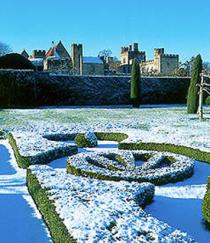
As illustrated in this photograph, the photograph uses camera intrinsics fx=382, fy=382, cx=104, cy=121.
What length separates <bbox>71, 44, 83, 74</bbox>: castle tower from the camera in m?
66.9

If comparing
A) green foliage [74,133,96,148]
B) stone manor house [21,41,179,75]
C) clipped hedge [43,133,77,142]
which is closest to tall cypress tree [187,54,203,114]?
clipped hedge [43,133,77,142]

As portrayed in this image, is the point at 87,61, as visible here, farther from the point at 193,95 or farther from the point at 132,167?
the point at 132,167

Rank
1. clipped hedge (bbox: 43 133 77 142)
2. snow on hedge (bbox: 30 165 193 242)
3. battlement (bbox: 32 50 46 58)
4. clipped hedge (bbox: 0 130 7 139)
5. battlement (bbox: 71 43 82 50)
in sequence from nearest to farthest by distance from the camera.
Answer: snow on hedge (bbox: 30 165 193 242) < clipped hedge (bbox: 43 133 77 142) < clipped hedge (bbox: 0 130 7 139) < battlement (bbox: 71 43 82 50) < battlement (bbox: 32 50 46 58)

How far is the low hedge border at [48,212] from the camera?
532cm

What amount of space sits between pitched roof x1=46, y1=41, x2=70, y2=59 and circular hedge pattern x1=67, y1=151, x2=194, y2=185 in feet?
186

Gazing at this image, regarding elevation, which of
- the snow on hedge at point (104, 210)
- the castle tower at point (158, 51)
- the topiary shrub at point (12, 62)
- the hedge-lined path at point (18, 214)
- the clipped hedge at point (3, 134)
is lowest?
→ the hedge-lined path at point (18, 214)

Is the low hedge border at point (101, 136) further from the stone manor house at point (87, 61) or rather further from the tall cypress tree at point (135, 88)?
the stone manor house at point (87, 61)

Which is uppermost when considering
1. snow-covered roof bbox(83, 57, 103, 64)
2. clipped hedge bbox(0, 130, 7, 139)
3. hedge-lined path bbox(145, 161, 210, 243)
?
snow-covered roof bbox(83, 57, 103, 64)

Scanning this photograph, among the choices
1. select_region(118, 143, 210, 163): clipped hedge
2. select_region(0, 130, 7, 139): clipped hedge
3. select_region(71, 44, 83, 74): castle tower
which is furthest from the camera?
select_region(71, 44, 83, 74): castle tower

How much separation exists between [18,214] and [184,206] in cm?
325

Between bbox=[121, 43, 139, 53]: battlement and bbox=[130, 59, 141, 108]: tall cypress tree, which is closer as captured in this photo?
bbox=[130, 59, 141, 108]: tall cypress tree

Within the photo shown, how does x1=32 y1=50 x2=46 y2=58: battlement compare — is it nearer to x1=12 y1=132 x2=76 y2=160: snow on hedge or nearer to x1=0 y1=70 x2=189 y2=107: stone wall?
x1=0 y1=70 x2=189 y2=107: stone wall

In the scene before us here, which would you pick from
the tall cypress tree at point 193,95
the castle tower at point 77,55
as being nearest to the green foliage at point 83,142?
the tall cypress tree at point 193,95

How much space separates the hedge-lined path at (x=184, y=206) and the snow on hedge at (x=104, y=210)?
1.30 feet
